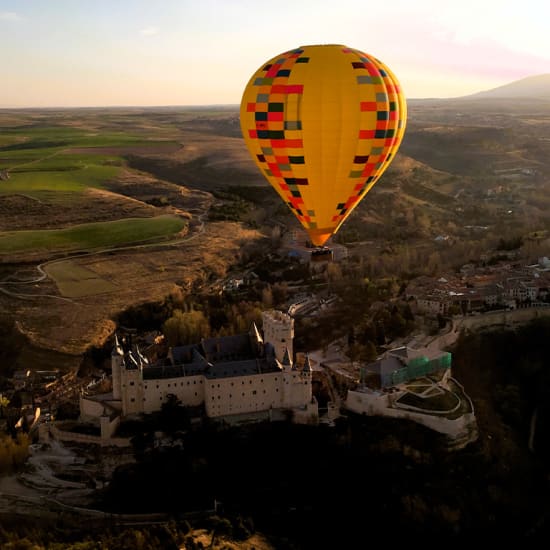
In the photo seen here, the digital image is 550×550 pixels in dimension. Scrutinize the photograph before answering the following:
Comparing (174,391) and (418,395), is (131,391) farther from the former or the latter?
(418,395)

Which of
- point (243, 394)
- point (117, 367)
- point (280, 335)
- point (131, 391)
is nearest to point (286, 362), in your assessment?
point (280, 335)

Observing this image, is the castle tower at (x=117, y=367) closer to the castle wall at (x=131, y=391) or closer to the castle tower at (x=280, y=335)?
the castle wall at (x=131, y=391)

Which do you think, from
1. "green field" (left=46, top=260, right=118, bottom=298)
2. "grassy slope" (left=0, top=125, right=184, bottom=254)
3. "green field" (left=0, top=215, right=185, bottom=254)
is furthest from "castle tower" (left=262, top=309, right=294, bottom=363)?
"grassy slope" (left=0, top=125, right=184, bottom=254)

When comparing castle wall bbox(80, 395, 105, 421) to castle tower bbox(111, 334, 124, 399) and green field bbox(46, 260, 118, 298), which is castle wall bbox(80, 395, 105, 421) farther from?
green field bbox(46, 260, 118, 298)

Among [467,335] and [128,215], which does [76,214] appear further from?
[467,335]

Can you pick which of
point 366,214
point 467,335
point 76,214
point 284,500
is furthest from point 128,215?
point 284,500

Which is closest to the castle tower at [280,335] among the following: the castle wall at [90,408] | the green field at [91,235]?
the castle wall at [90,408]
